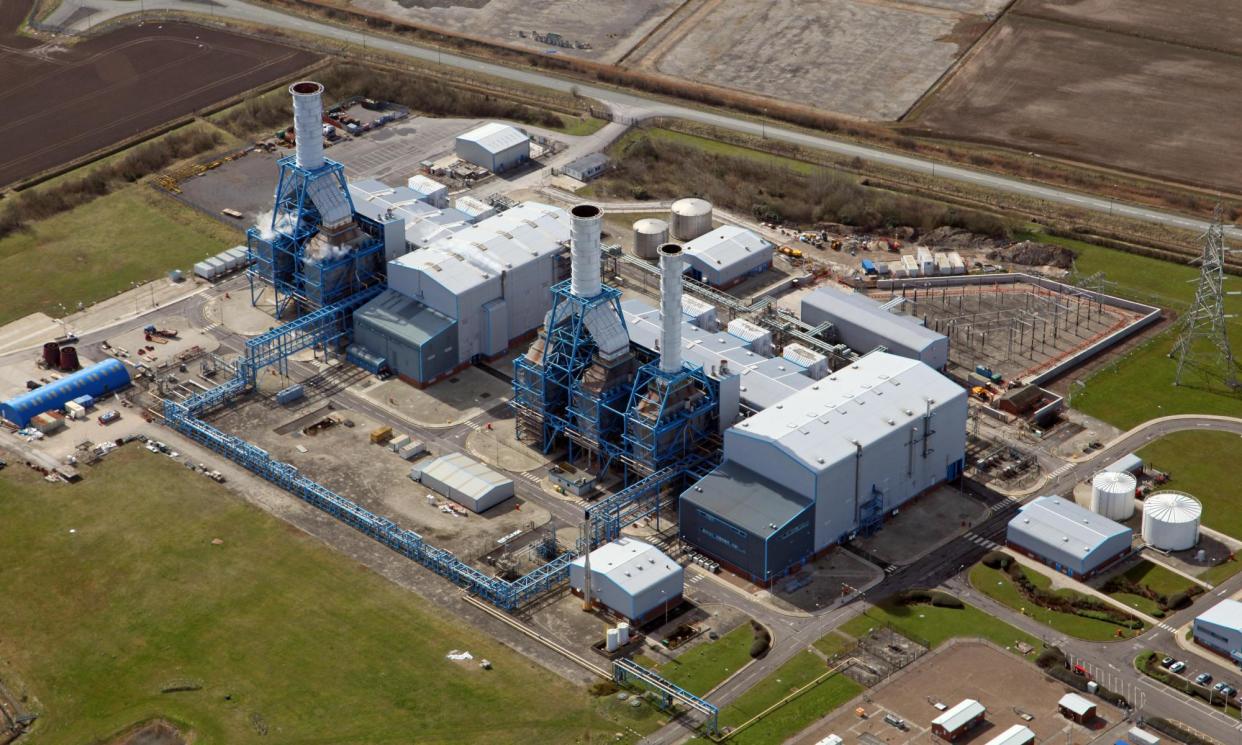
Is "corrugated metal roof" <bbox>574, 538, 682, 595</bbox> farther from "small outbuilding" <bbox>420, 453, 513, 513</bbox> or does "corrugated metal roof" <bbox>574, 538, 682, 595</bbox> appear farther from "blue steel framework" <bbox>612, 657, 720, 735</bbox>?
"small outbuilding" <bbox>420, 453, 513, 513</bbox>

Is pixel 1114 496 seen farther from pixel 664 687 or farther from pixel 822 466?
pixel 664 687

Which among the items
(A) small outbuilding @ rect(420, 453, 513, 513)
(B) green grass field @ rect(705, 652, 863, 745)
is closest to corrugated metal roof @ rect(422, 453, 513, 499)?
(A) small outbuilding @ rect(420, 453, 513, 513)

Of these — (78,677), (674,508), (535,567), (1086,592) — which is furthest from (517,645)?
(1086,592)

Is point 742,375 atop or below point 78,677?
atop

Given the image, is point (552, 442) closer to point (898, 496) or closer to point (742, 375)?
point (742, 375)

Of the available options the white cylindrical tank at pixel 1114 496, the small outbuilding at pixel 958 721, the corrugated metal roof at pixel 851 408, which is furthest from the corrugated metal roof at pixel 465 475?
the white cylindrical tank at pixel 1114 496

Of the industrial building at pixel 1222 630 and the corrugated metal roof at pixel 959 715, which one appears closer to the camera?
the corrugated metal roof at pixel 959 715

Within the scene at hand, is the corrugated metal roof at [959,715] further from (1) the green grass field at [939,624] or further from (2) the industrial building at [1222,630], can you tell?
(2) the industrial building at [1222,630]
